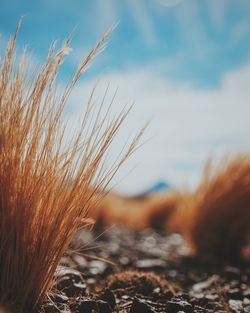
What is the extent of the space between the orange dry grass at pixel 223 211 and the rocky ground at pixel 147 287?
0.94 feet

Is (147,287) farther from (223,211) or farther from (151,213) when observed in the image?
(151,213)

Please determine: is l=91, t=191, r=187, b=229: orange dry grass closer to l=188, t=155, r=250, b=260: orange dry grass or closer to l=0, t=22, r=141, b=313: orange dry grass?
l=188, t=155, r=250, b=260: orange dry grass

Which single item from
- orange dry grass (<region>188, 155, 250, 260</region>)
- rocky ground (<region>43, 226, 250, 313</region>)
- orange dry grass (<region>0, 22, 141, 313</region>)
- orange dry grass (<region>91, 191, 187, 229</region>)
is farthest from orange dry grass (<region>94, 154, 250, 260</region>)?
orange dry grass (<region>91, 191, 187, 229</region>)

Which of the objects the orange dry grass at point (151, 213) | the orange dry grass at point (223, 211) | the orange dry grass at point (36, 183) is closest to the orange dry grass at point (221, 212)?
the orange dry grass at point (223, 211)

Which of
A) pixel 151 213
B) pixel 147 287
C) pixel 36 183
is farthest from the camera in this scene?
pixel 151 213

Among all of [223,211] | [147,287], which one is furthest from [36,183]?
[223,211]

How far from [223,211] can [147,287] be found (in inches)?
76.2

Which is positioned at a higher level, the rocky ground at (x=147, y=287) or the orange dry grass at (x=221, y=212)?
the orange dry grass at (x=221, y=212)

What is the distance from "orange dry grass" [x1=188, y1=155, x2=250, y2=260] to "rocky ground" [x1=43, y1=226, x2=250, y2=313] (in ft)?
0.94

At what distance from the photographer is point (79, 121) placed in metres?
1.62

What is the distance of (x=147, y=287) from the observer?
2.24 m

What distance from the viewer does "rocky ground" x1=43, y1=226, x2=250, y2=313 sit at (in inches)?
71.3

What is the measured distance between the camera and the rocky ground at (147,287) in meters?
1.81

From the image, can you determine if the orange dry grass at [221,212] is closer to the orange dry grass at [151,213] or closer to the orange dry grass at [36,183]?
the orange dry grass at [36,183]
